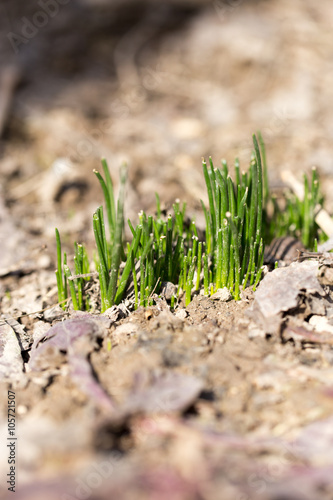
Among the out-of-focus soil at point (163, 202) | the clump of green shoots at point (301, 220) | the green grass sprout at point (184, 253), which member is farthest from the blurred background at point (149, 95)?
the green grass sprout at point (184, 253)

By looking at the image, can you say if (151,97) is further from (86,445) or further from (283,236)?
(86,445)

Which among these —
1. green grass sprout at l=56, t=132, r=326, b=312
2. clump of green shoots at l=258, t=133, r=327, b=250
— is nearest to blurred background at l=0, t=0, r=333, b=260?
clump of green shoots at l=258, t=133, r=327, b=250

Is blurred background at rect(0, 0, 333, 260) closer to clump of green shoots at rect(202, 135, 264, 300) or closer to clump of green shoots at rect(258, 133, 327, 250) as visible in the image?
clump of green shoots at rect(258, 133, 327, 250)

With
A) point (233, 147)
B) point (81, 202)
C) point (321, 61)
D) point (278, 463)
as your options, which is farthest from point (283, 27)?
point (278, 463)

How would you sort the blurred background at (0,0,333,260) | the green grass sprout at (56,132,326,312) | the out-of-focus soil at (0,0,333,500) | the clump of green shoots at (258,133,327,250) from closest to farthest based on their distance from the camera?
the out-of-focus soil at (0,0,333,500)
the green grass sprout at (56,132,326,312)
the clump of green shoots at (258,133,327,250)
the blurred background at (0,0,333,260)

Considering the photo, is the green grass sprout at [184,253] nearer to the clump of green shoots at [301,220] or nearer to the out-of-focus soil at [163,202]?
the out-of-focus soil at [163,202]

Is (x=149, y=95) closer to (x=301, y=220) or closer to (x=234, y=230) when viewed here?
(x=301, y=220)
